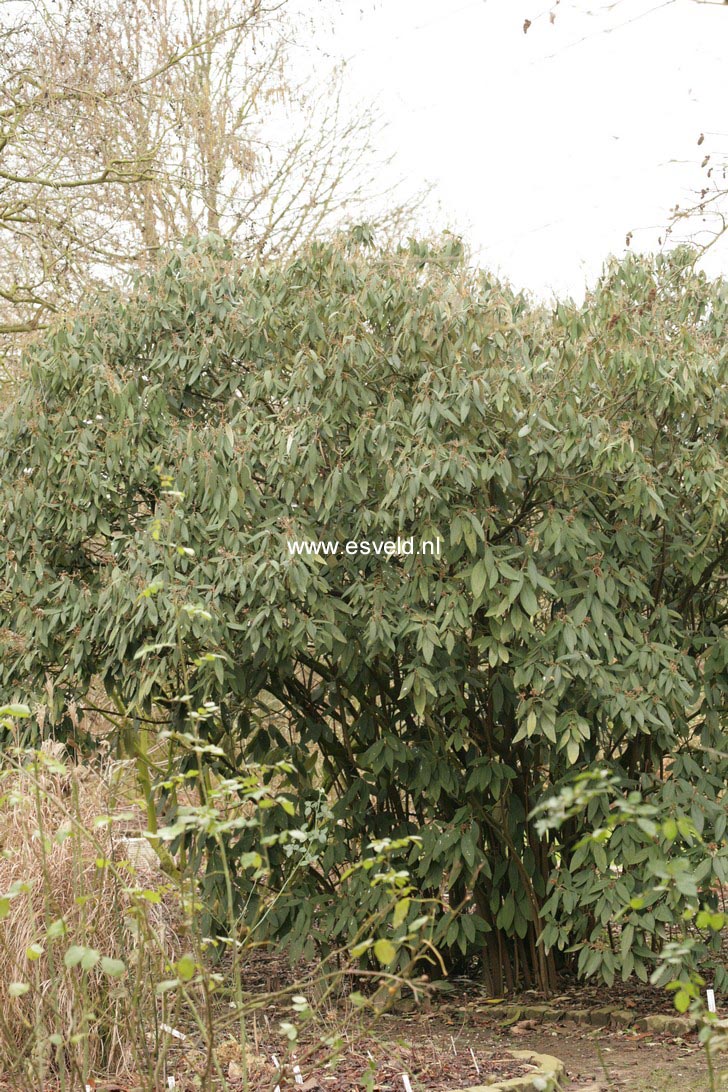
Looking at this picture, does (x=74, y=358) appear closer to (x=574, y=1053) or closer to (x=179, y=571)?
(x=179, y=571)

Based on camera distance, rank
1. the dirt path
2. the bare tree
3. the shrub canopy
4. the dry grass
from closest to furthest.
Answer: the dry grass → the dirt path → the shrub canopy → the bare tree

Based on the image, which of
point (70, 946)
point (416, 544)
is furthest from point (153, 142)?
point (70, 946)

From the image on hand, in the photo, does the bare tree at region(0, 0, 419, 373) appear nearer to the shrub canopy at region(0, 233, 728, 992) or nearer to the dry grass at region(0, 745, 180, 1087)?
the shrub canopy at region(0, 233, 728, 992)

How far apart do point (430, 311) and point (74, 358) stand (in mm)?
1619

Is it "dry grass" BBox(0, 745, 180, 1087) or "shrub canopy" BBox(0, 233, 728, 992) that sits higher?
"shrub canopy" BBox(0, 233, 728, 992)

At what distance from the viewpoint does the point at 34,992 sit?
3.91 meters

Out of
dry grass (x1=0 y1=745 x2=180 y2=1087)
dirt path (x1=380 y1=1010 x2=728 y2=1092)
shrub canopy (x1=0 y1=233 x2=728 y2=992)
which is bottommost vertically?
dirt path (x1=380 y1=1010 x2=728 y2=1092)

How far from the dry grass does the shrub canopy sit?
661 mm

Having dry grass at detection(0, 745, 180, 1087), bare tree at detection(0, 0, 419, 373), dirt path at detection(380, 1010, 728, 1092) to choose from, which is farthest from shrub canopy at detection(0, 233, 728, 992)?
bare tree at detection(0, 0, 419, 373)

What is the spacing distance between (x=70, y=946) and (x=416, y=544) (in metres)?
1.92

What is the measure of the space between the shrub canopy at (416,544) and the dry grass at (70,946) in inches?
26.0

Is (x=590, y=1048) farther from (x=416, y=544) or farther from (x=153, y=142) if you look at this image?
(x=153, y=142)

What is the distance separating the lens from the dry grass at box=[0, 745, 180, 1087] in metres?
3.80

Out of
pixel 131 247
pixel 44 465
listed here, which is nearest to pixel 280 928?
pixel 44 465
